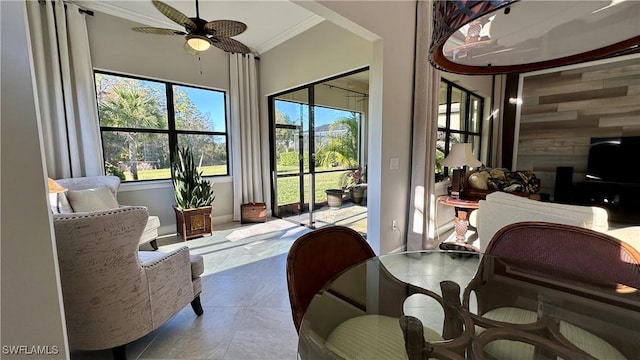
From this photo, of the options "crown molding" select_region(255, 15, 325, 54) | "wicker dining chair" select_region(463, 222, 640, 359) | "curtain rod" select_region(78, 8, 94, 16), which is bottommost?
"wicker dining chair" select_region(463, 222, 640, 359)

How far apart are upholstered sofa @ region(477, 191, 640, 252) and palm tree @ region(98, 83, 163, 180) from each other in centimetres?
418

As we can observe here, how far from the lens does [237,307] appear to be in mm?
2025

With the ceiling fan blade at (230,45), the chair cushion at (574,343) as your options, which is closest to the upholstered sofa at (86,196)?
the ceiling fan blade at (230,45)

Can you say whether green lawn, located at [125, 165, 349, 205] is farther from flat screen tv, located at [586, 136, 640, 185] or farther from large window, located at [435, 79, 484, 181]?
flat screen tv, located at [586, 136, 640, 185]

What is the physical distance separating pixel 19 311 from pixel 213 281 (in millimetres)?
1527

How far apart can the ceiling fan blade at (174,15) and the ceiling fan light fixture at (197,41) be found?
0.07 meters

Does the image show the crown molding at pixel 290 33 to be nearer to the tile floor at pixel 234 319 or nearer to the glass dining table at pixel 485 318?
the tile floor at pixel 234 319

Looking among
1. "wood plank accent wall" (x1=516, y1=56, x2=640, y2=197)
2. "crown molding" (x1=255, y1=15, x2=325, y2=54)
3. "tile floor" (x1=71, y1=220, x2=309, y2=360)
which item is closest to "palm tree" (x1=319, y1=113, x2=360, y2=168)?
"crown molding" (x1=255, y1=15, x2=325, y2=54)

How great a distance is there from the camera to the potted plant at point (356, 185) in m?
4.17

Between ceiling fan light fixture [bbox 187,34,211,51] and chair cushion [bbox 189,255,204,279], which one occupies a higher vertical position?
ceiling fan light fixture [bbox 187,34,211,51]

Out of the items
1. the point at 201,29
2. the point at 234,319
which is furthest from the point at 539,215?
the point at 201,29

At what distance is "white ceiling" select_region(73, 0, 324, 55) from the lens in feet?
9.91

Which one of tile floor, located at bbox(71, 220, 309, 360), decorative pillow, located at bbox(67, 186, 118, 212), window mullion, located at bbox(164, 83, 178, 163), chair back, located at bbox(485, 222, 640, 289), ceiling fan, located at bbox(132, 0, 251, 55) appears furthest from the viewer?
window mullion, located at bbox(164, 83, 178, 163)

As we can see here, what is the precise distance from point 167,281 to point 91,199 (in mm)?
1851
